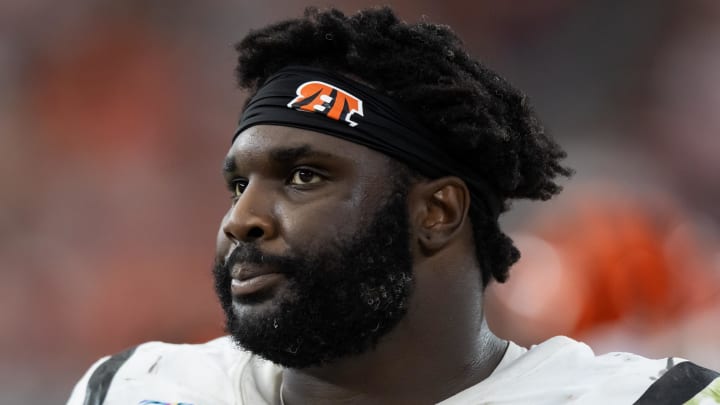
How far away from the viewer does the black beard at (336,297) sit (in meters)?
1.85

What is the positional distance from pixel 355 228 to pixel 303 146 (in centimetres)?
19

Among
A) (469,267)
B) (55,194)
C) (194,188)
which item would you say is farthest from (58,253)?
(469,267)

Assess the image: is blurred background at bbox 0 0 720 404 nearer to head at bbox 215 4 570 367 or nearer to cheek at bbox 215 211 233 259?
head at bbox 215 4 570 367

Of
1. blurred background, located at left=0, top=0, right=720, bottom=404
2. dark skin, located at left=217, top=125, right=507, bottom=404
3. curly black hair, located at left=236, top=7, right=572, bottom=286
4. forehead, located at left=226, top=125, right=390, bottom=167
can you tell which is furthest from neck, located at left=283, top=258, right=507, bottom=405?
blurred background, located at left=0, top=0, right=720, bottom=404

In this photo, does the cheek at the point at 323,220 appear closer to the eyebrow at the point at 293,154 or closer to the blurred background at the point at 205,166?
the eyebrow at the point at 293,154

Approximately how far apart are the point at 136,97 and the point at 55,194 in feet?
2.40

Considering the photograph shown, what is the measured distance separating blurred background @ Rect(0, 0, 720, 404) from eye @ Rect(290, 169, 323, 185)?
3050 millimetres

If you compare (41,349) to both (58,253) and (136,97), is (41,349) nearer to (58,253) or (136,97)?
(58,253)

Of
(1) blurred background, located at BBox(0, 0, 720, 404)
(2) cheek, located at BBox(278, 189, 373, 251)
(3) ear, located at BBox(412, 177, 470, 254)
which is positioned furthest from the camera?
(1) blurred background, located at BBox(0, 0, 720, 404)

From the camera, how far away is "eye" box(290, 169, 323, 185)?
1.90 meters

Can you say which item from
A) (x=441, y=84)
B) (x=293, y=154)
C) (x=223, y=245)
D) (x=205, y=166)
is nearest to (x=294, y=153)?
(x=293, y=154)

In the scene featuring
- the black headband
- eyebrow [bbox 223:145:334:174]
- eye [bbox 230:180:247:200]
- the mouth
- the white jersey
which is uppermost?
the black headband

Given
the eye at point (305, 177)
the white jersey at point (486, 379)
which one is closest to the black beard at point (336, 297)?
the eye at point (305, 177)

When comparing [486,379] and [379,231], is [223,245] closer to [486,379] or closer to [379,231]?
[379,231]
